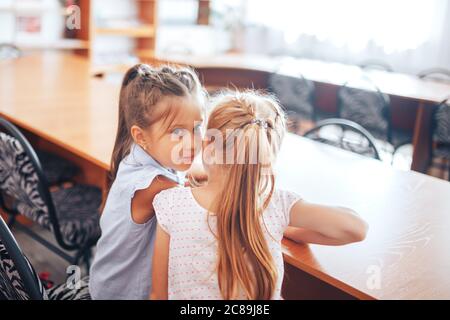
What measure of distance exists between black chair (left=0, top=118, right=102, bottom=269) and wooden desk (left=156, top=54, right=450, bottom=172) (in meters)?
2.21

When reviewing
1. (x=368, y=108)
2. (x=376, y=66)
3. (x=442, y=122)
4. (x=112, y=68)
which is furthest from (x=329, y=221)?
→ (x=112, y=68)

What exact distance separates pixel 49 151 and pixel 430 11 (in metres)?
3.58

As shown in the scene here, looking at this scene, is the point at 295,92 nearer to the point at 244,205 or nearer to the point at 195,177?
the point at 195,177

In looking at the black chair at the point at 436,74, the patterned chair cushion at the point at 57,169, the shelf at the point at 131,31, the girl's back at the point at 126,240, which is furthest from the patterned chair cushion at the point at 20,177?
the black chair at the point at 436,74

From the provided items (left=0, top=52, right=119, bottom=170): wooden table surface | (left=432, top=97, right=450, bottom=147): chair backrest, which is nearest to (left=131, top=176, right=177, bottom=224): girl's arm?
(left=0, top=52, right=119, bottom=170): wooden table surface

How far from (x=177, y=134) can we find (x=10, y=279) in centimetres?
50

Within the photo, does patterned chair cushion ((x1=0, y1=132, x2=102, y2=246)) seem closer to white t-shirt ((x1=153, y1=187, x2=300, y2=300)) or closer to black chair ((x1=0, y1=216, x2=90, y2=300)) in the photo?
black chair ((x1=0, y1=216, x2=90, y2=300))

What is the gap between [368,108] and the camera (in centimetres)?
352

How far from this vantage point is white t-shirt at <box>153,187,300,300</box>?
1087 mm

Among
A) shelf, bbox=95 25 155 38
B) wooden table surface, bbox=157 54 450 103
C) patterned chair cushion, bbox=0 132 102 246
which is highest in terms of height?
shelf, bbox=95 25 155 38

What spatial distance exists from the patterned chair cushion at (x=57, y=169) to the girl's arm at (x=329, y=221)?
152cm

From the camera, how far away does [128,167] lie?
1.34 metres

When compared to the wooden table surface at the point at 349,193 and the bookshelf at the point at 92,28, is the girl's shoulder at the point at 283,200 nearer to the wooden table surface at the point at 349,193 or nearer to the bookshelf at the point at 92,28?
the wooden table surface at the point at 349,193

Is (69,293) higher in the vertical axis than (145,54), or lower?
lower
